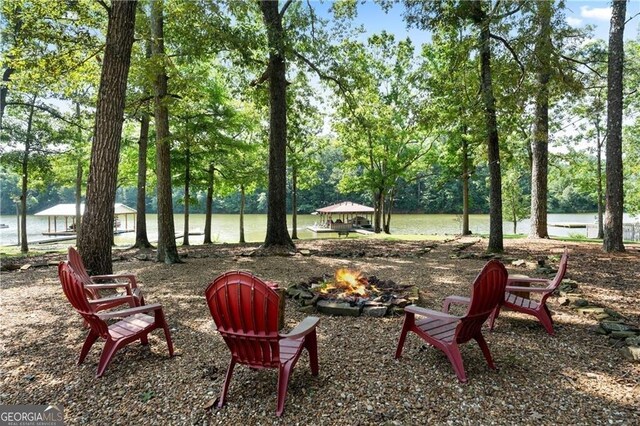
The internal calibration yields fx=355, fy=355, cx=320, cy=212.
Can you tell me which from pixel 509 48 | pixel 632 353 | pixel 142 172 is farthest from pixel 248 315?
pixel 142 172

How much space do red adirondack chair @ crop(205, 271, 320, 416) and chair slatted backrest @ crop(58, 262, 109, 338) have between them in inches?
45.9

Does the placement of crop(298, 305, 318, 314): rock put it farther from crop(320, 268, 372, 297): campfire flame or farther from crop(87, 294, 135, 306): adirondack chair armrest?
crop(87, 294, 135, 306): adirondack chair armrest

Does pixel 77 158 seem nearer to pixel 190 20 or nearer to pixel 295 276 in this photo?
pixel 190 20

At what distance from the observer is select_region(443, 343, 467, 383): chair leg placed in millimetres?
2682

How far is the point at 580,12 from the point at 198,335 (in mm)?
11330

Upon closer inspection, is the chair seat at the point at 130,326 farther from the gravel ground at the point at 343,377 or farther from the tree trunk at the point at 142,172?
the tree trunk at the point at 142,172

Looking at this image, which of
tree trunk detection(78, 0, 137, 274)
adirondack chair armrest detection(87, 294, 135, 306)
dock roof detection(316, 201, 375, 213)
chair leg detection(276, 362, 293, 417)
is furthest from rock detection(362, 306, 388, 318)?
dock roof detection(316, 201, 375, 213)

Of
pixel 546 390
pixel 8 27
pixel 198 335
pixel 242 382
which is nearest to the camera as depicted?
pixel 546 390

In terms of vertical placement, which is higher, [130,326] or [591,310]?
[130,326]

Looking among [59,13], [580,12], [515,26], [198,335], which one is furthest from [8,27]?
[580,12]

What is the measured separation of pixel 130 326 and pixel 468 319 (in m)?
2.90

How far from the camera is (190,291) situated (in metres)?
5.67

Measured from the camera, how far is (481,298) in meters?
2.78

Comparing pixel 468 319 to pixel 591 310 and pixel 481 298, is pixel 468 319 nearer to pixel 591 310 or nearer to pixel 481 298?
pixel 481 298
